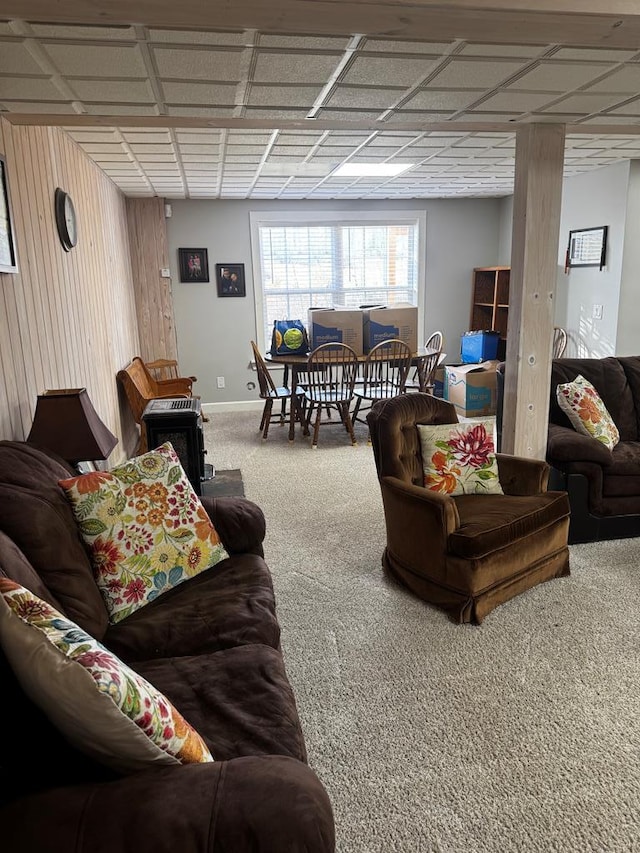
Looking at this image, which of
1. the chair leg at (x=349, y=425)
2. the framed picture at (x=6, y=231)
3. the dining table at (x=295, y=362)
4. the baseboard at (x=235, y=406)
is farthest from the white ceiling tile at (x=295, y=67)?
the baseboard at (x=235, y=406)

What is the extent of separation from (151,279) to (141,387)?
64.4 inches

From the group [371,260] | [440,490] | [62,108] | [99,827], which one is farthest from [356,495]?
[371,260]

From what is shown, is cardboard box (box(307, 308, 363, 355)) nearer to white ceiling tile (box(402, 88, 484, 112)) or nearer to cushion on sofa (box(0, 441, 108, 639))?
white ceiling tile (box(402, 88, 484, 112))

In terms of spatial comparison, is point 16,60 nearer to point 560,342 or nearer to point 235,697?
point 235,697

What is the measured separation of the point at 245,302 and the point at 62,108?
401cm

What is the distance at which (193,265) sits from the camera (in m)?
6.34

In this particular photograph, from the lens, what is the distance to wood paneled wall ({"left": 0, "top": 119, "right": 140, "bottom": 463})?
2.56 metres

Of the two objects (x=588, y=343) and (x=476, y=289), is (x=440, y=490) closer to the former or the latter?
(x=588, y=343)

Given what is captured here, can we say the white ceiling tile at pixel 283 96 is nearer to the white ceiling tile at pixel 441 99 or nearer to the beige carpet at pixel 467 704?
the white ceiling tile at pixel 441 99

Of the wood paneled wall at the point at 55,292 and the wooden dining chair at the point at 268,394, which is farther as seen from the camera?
the wooden dining chair at the point at 268,394

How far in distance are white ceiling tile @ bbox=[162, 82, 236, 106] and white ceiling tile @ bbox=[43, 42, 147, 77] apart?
0.19m

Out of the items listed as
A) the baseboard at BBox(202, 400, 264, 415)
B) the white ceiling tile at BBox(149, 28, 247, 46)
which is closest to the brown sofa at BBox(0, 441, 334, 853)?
the white ceiling tile at BBox(149, 28, 247, 46)

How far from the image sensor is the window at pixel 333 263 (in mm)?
6605

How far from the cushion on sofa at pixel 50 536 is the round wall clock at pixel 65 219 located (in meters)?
1.83
